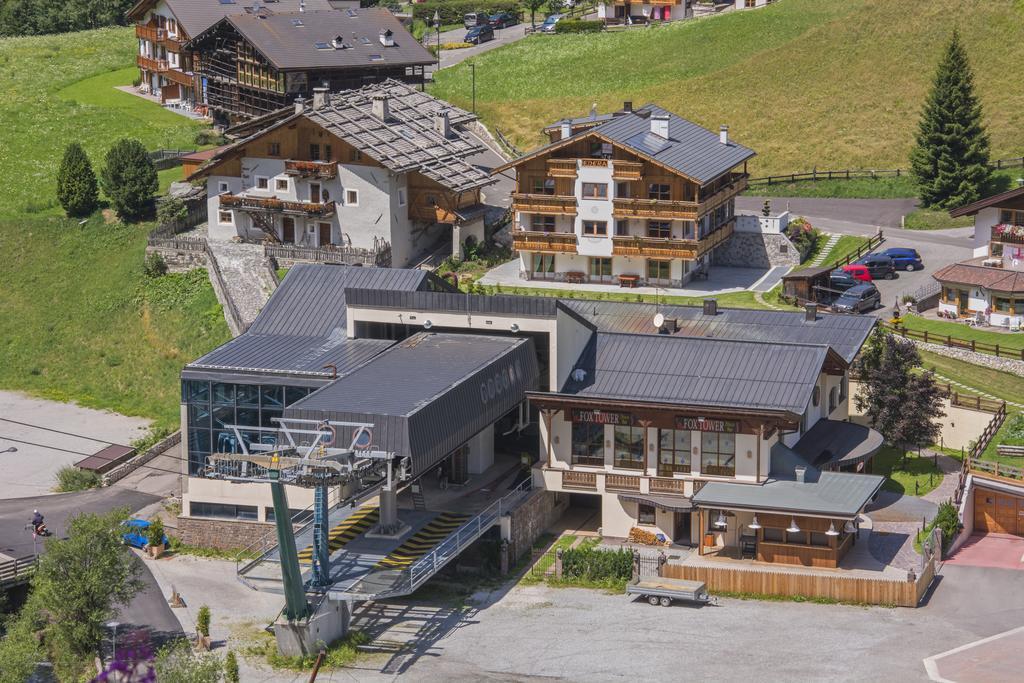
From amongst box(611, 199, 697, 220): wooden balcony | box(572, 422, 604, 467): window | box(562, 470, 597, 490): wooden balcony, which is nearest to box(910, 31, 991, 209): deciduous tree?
box(611, 199, 697, 220): wooden balcony

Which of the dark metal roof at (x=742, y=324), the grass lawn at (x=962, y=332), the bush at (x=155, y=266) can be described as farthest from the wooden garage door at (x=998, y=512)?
the bush at (x=155, y=266)

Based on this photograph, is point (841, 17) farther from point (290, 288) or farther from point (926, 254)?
point (290, 288)

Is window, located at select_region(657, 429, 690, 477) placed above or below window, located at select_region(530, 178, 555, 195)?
below

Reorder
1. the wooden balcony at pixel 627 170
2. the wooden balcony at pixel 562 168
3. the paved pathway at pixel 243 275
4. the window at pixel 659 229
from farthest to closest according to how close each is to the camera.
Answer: the wooden balcony at pixel 562 168, the window at pixel 659 229, the wooden balcony at pixel 627 170, the paved pathway at pixel 243 275

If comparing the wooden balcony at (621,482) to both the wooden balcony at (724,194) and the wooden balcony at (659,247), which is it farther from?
the wooden balcony at (724,194)

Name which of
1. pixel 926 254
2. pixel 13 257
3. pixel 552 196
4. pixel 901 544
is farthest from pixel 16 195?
pixel 901 544

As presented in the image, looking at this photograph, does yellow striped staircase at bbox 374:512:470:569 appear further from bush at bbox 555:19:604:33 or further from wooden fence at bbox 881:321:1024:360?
bush at bbox 555:19:604:33

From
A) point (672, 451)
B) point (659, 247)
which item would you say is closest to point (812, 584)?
point (672, 451)
